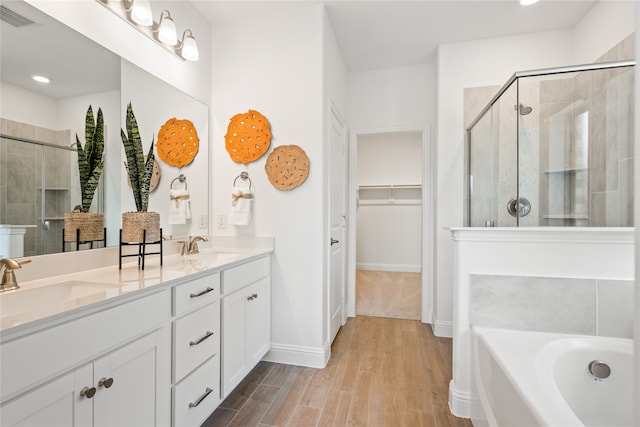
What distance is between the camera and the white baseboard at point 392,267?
18.0 ft

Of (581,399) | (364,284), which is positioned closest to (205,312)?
(581,399)

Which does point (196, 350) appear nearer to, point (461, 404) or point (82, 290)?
point (82, 290)

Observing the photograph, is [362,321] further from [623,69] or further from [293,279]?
[623,69]

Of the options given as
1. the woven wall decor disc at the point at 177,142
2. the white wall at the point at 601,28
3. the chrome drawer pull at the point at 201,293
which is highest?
the white wall at the point at 601,28

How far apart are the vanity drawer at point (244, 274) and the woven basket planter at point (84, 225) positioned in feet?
2.18

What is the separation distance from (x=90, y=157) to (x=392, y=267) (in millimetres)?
4920

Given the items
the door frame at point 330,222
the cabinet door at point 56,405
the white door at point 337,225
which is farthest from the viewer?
the white door at point 337,225

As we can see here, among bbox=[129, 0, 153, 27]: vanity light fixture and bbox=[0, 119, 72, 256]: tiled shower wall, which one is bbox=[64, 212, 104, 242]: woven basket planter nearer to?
bbox=[0, 119, 72, 256]: tiled shower wall

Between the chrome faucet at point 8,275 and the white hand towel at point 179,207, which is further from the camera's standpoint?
the white hand towel at point 179,207

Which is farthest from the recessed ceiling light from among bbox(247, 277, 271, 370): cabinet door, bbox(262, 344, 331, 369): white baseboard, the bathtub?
the bathtub

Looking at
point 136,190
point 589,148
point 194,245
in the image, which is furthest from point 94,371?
point 589,148

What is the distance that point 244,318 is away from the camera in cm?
190

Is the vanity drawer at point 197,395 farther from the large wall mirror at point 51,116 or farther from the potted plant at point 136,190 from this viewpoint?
the large wall mirror at point 51,116

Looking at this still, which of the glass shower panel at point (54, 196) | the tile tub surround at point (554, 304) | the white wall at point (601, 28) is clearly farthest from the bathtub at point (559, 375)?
the white wall at point (601, 28)
